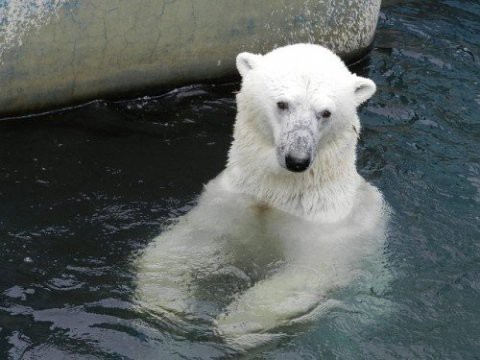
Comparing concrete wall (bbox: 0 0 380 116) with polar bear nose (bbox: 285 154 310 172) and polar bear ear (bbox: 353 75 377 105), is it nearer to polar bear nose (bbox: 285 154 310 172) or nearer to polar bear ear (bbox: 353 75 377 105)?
polar bear ear (bbox: 353 75 377 105)

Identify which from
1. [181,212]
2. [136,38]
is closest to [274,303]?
[181,212]

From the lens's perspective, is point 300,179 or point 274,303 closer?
point 274,303

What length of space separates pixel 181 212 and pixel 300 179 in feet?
2.92

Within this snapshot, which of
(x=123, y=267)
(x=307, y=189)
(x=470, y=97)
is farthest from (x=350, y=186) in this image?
(x=470, y=97)

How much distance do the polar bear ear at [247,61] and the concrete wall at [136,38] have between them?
1.89m

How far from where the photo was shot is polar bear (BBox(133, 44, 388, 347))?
4.38 meters

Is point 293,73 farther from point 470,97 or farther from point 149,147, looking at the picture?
point 470,97

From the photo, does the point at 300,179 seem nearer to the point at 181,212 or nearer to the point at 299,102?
the point at 299,102

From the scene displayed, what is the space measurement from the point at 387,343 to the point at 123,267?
1.46 meters

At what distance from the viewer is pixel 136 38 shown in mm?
6543

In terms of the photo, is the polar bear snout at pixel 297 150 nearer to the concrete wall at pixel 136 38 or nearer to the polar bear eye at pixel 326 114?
the polar bear eye at pixel 326 114

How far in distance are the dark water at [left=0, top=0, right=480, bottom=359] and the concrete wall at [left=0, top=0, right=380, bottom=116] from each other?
0.18 metres

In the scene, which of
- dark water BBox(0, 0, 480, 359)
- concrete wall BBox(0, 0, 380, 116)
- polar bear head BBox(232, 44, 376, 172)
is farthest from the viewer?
concrete wall BBox(0, 0, 380, 116)

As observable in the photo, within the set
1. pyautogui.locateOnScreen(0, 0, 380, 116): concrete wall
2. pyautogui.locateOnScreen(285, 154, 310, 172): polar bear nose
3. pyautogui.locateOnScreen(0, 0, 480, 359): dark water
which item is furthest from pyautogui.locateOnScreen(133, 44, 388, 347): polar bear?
pyautogui.locateOnScreen(0, 0, 380, 116): concrete wall
